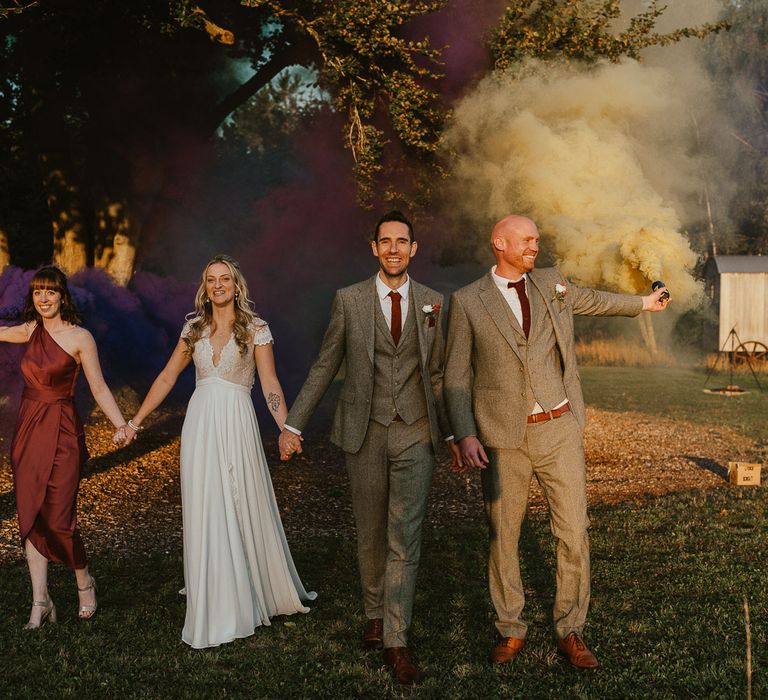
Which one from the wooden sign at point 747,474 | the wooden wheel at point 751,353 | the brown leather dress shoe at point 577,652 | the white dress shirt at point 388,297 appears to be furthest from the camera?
the wooden wheel at point 751,353

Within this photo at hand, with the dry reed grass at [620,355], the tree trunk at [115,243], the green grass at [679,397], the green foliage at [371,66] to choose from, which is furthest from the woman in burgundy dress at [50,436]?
the dry reed grass at [620,355]

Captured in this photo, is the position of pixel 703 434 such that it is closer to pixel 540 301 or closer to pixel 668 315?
pixel 540 301

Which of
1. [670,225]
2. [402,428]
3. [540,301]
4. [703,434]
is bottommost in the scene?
[703,434]

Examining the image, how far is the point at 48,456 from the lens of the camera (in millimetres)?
5586

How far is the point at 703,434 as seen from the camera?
44.7 feet

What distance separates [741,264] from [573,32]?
45.8 ft

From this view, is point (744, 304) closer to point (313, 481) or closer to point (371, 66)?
point (371, 66)

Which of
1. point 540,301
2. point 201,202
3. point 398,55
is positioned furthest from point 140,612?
point 201,202

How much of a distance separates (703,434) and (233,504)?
33.4 ft

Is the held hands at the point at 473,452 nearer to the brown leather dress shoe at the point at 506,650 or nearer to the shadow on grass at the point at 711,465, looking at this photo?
the brown leather dress shoe at the point at 506,650

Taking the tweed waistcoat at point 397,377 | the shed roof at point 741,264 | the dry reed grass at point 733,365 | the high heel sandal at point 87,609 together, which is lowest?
the dry reed grass at point 733,365

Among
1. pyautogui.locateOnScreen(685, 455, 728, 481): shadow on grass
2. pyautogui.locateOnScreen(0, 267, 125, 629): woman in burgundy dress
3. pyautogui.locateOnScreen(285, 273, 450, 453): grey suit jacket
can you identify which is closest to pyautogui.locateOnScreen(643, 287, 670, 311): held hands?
pyautogui.locateOnScreen(285, 273, 450, 453): grey suit jacket

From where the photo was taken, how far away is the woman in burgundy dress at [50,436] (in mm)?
5555

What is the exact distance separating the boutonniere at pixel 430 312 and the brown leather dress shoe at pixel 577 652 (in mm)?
1839
